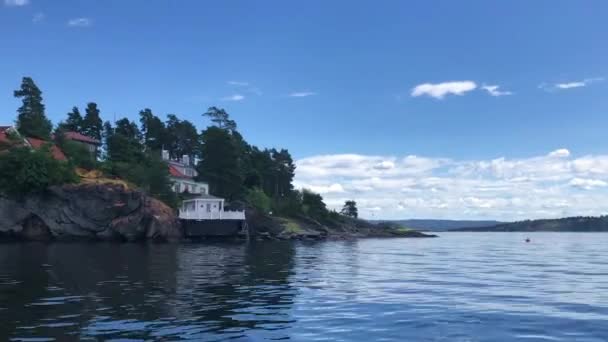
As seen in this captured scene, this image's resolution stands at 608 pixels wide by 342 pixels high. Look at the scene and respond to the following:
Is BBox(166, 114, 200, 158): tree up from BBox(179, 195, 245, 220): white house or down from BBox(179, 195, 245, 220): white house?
up

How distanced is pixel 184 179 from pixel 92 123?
28.4 m

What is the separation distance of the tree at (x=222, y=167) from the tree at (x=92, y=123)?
27.2m

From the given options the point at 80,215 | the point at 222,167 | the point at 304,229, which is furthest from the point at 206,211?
the point at 304,229

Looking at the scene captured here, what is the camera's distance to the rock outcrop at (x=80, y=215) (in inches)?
3098

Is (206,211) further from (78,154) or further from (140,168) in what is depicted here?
(78,154)

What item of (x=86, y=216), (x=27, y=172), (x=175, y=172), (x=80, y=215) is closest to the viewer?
(x=27, y=172)

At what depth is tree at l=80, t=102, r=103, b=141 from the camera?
409 ft

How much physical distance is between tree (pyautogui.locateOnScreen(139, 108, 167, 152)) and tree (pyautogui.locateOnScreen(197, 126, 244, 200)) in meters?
19.5

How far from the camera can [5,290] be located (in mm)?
24828

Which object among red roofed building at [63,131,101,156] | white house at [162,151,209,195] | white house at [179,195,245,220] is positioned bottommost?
white house at [179,195,245,220]

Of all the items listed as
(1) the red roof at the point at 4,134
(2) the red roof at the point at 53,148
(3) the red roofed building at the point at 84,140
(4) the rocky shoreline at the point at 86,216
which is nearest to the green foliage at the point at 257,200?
(4) the rocky shoreline at the point at 86,216

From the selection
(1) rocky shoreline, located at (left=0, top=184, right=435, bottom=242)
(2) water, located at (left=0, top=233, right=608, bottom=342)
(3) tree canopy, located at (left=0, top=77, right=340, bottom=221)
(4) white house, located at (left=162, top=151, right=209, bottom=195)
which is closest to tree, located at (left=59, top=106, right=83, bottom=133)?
(3) tree canopy, located at (left=0, top=77, right=340, bottom=221)

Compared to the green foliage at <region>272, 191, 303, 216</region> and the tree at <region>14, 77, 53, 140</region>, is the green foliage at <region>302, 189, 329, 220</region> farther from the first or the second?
the tree at <region>14, 77, 53, 140</region>

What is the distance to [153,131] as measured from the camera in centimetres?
13312
